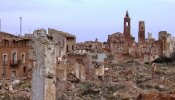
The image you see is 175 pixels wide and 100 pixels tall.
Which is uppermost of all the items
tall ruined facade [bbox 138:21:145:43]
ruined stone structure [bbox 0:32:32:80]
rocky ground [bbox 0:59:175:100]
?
tall ruined facade [bbox 138:21:145:43]

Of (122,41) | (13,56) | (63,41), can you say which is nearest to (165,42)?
(122,41)

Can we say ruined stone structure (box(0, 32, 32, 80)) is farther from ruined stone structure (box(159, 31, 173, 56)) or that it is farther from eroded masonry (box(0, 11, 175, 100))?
ruined stone structure (box(159, 31, 173, 56))

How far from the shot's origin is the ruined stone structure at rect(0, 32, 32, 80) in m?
51.7

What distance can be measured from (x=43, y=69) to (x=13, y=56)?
1472 inches

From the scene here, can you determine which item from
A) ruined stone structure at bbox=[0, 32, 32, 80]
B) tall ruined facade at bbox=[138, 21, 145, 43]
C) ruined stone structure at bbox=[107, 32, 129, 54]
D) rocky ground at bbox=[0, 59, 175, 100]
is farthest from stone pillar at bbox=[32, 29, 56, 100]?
tall ruined facade at bbox=[138, 21, 145, 43]

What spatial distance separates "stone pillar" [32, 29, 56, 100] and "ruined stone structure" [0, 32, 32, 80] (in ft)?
111

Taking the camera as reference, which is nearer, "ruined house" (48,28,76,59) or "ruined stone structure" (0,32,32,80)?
"ruined stone structure" (0,32,32,80)

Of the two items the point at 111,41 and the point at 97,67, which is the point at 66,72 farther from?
the point at 111,41

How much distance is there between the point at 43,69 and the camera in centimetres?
1656

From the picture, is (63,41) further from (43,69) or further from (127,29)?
(43,69)

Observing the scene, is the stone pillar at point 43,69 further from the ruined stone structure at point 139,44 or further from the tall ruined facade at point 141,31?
the tall ruined facade at point 141,31

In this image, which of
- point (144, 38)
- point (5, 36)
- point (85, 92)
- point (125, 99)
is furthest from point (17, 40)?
point (144, 38)

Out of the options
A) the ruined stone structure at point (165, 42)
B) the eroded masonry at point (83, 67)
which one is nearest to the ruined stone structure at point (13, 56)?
the eroded masonry at point (83, 67)

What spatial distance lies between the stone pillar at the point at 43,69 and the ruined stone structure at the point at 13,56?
34.0 meters
